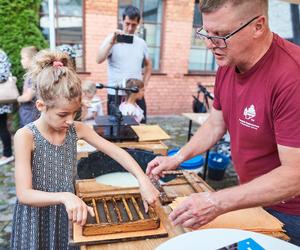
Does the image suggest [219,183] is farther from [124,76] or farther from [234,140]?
[234,140]

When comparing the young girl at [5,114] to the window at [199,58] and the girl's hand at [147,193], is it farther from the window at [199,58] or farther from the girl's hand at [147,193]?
the window at [199,58]

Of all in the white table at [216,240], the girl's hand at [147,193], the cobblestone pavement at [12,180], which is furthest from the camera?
the cobblestone pavement at [12,180]

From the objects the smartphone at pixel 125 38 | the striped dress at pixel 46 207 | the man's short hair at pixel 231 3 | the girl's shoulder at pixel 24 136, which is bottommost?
the striped dress at pixel 46 207

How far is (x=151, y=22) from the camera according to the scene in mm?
6691

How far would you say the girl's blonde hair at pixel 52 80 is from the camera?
145cm

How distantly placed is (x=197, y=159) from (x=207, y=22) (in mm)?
2204

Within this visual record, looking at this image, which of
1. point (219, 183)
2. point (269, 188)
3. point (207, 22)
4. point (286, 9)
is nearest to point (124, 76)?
point (219, 183)

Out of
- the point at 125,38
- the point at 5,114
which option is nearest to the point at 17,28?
the point at 5,114

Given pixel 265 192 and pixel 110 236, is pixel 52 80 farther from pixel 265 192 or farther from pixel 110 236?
pixel 265 192

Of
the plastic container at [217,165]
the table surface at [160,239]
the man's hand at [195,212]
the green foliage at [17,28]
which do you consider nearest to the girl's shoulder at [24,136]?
the table surface at [160,239]

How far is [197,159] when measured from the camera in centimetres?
332

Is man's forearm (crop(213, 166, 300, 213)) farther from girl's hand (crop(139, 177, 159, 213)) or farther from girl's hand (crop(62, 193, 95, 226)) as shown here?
girl's hand (crop(62, 193, 95, 226))

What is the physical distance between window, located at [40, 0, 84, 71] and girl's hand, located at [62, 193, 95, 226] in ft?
16.6

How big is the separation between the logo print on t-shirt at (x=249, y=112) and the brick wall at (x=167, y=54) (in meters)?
5.23
